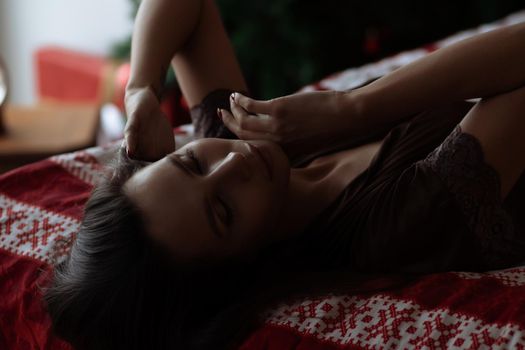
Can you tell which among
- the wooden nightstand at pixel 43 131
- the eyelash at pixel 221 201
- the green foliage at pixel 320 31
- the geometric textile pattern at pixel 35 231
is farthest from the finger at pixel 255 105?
the green foliage at pixel 320 31

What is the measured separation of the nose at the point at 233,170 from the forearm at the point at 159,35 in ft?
1.06

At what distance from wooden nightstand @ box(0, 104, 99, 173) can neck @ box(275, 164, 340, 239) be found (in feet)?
3.45

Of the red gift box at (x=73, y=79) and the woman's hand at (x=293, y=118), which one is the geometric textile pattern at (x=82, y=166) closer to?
the woman's hand at (x=293, y=118)

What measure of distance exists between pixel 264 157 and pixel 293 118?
7 centimetres

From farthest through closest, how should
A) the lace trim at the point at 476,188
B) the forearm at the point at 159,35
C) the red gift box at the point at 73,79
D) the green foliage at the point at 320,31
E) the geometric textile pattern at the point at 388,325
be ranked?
the red gift box at the point at 73,79, the green foliage at the point at 320,31, the forearm at the point at 159,35, the lace trim at the point at 476,188, the geometric textile pattern at the point at 388,325

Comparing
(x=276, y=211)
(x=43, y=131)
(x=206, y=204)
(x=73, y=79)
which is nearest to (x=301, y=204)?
(x=276, y=211)

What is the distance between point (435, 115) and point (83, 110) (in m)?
1.43

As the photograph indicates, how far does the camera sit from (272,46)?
2.52 meters

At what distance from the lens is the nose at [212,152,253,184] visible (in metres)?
0.96

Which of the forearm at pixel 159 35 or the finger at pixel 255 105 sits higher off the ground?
the forearm at pixel 159 35

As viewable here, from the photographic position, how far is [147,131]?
3.53 ft

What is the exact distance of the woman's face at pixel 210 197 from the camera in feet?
3.13

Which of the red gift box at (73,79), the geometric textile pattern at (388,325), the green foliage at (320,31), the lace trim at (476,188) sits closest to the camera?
the geometric textile pattern at (388,325)

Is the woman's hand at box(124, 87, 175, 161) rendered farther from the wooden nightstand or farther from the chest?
the wooden nightstand
